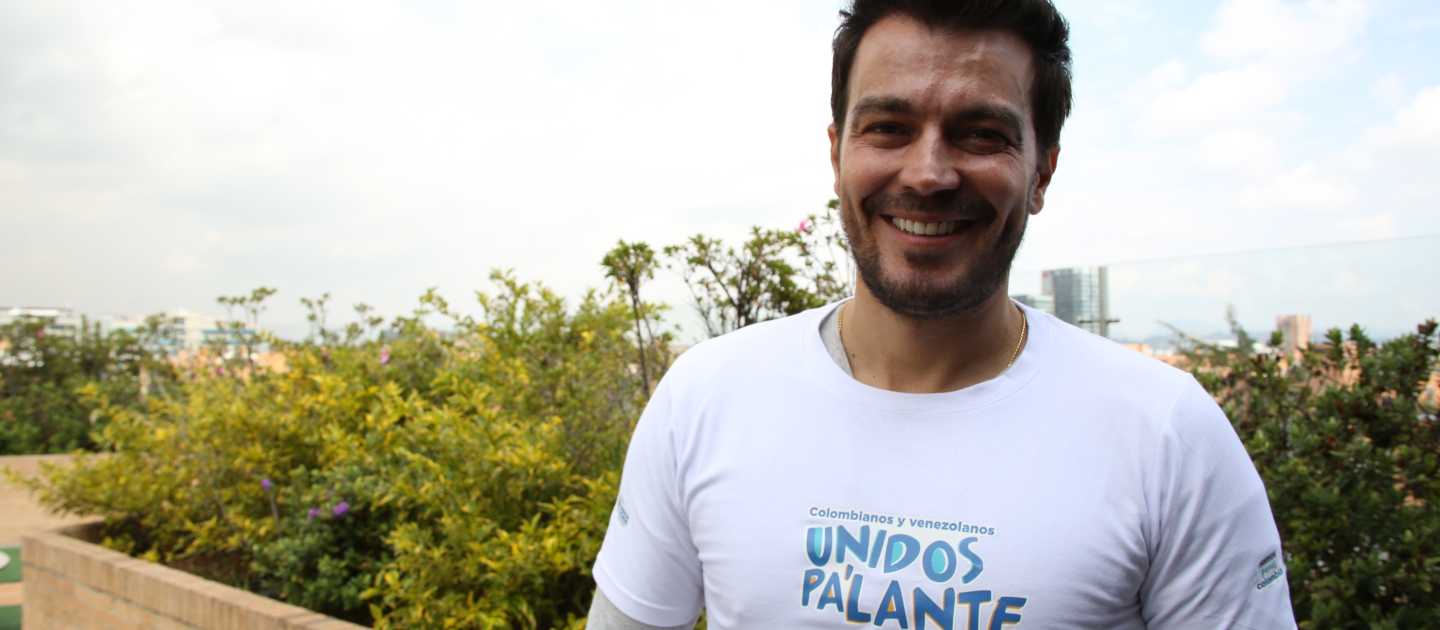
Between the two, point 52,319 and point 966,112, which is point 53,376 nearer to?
point 52,319

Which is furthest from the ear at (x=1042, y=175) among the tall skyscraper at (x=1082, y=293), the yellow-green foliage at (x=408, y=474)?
the tall skyscraper at (x=1082, y=293)

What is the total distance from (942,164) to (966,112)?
0.09 meters

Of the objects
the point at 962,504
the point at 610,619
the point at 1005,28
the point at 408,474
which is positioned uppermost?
the point at 1005,28

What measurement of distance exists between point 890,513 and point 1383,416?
92.3 inches

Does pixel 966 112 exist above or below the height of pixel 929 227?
above

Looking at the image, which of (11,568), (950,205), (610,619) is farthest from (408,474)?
(11,568)

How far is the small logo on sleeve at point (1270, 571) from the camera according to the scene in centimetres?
117

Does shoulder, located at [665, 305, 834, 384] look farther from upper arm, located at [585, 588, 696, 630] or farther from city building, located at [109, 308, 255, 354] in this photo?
city building, located at [109, 308, 255, 354]

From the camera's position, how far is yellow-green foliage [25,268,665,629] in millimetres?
3197

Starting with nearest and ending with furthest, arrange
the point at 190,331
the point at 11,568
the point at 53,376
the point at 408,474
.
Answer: the point at 408,474, the point at 11,568, the point at 190,331, the point at 53,376

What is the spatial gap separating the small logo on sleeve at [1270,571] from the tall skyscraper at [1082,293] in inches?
184

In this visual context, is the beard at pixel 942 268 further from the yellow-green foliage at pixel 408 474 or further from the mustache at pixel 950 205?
the yellow-green foliage at pixel 408 474

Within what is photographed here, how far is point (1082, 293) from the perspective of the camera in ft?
18.8

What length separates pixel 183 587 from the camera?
3.64 m
